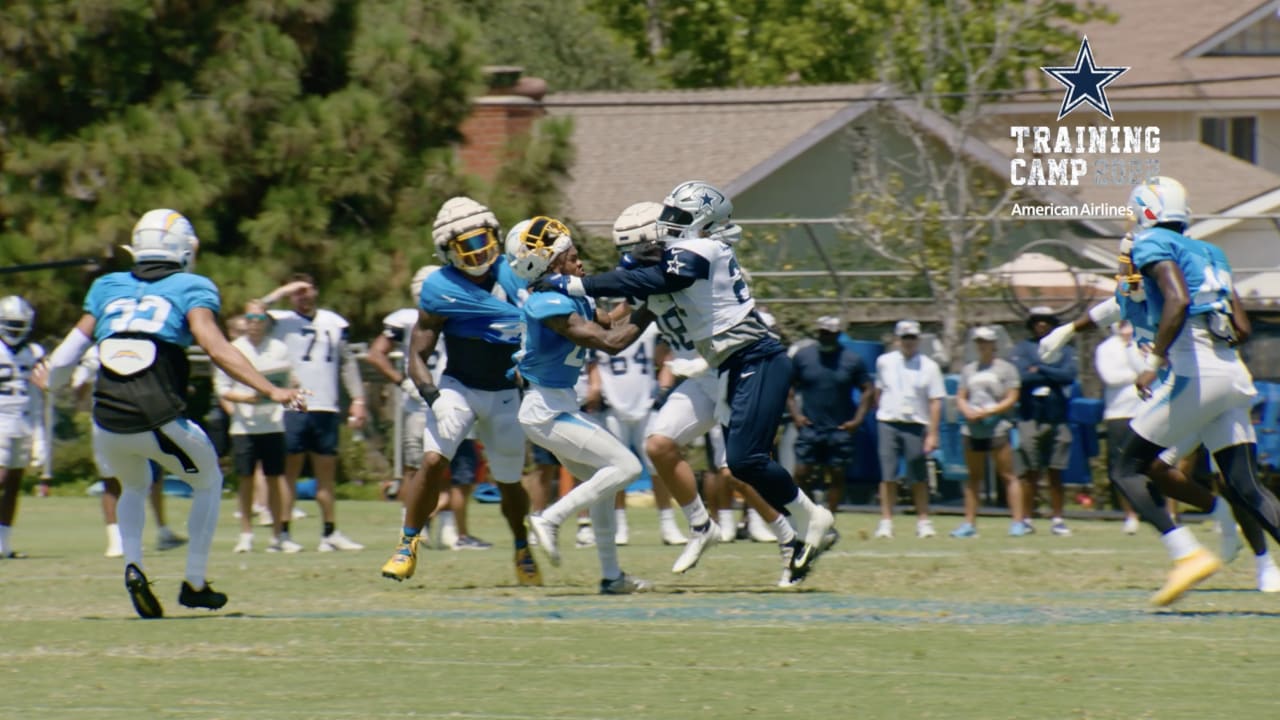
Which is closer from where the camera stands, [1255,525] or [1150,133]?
[1255,525]

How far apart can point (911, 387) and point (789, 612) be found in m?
8.05

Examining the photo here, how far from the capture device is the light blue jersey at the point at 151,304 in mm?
8766

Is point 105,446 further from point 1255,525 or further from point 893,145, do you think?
point 893,145

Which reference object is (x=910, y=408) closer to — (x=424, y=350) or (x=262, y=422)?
(x=262, y=422)

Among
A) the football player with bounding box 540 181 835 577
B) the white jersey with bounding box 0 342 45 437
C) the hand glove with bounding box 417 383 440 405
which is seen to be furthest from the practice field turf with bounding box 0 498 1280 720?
the white jersey with bounding box 0 342 45 437

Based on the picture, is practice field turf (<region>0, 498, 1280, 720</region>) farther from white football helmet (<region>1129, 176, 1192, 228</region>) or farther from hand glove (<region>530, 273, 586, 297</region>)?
white football helmet (<region>1129, 176, 1192, 228</region>)

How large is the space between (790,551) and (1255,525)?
2.49 m

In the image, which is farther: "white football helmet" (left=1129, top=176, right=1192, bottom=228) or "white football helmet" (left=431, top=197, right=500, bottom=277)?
"white football helmet" (left=431, top=197, right=500, bottom=277)

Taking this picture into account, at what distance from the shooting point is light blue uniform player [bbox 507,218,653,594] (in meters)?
9.95

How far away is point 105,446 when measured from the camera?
8.87 metres

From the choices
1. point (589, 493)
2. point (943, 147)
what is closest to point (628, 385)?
point (589, 493)

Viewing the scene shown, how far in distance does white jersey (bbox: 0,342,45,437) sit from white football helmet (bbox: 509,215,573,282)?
588 cm

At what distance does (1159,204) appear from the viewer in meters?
9.10

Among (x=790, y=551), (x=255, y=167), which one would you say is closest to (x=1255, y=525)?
(x=790, y=551)
